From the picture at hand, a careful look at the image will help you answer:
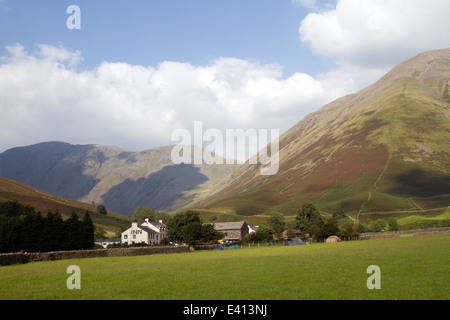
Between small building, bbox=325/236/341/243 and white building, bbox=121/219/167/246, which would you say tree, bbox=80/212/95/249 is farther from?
small building, bbox=325/236/341/243

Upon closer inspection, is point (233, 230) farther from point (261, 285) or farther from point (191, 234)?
point (261, 285)

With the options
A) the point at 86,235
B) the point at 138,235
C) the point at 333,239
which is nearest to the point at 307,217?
the point at 333,239

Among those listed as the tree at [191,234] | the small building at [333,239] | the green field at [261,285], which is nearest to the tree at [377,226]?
the small building at [333,239]

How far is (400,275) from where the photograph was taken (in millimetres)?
26484

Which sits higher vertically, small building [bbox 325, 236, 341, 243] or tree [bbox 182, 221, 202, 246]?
tree [bbox 182, 221, 202, 246]

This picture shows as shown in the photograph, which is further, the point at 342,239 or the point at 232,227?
the point at 232,227

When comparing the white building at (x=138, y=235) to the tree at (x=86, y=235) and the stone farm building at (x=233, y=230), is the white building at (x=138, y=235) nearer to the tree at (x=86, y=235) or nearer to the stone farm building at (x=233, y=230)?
the stone farm building at (x=233, y=230)

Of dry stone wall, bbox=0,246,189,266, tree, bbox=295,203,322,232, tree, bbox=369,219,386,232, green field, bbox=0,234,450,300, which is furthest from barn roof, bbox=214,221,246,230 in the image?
green field, bbox=0,234,450,300
